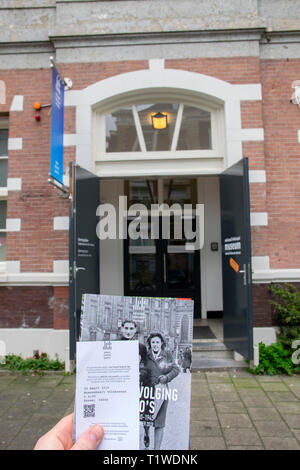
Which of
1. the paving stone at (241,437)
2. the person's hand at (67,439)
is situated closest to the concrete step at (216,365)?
the paving stone at (241,437)

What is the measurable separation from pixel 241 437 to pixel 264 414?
61cm

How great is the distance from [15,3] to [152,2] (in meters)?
2.47

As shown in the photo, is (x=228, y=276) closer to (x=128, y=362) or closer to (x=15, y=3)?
(x=128, y=362)

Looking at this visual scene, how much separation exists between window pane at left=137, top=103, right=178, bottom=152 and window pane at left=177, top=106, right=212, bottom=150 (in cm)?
19

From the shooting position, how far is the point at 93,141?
5953 millimetres

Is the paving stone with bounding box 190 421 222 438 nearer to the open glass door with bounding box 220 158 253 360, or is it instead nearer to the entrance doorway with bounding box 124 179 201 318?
the open glass door with bounding box 220 158 253 360

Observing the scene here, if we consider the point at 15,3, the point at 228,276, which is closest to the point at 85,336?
the point at 228,276

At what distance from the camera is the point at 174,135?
600 centimetres

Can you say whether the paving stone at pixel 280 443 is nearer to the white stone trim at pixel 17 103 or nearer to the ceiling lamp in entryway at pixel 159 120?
the ceiling lamp in entryway at pixel 159 120

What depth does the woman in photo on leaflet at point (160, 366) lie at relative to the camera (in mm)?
1604

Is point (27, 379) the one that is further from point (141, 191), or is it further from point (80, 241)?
point (141, 191)

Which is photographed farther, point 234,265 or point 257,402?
point 234,265

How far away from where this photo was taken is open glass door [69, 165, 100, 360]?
198 inches

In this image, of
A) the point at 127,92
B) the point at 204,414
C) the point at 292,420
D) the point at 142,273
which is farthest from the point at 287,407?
the point at 127,92
